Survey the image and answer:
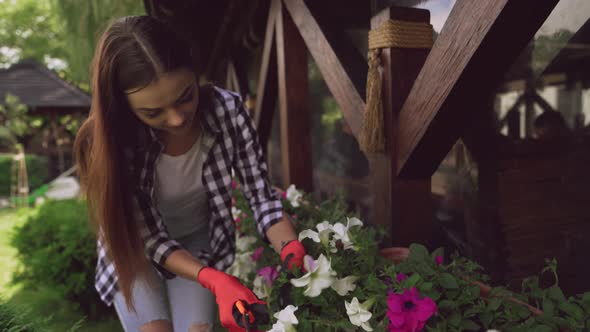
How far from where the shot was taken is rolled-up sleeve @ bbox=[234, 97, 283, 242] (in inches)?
67.7

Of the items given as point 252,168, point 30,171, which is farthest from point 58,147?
point 252,168

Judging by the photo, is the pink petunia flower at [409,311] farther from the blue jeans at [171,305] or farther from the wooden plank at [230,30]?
the wooden plank at [230,30]

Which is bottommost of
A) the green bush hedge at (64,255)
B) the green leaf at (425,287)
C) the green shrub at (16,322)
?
the green bush hedge at (64,255)

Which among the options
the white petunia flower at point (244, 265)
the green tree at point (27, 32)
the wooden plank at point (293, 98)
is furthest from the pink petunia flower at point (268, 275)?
the green tree at point (27, 32)

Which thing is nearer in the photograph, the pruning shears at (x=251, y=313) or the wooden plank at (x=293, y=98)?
the pruning shears at (x=251, y=313)

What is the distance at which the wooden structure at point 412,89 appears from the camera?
1064 millimetres

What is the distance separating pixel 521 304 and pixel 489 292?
82mm

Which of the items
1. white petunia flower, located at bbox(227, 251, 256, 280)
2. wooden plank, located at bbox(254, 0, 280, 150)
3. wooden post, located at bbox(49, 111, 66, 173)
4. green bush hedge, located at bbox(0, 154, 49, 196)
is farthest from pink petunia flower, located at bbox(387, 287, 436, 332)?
wooden post, located at bbox(49, 111, 66, 173)

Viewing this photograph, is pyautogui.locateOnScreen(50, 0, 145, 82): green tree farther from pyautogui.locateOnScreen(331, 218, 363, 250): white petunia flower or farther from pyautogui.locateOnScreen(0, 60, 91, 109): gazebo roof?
pyautogui.locateOnScreen(0, 60, 91, 109): gazebo roof

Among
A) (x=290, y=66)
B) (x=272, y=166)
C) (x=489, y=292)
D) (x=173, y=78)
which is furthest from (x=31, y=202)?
(x=489, y=292)

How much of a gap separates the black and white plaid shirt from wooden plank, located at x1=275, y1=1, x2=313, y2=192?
75cm

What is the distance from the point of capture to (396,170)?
4.82 feet

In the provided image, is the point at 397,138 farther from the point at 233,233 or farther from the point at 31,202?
the point at 31,202

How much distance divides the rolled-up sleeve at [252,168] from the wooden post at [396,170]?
0.43 meters
